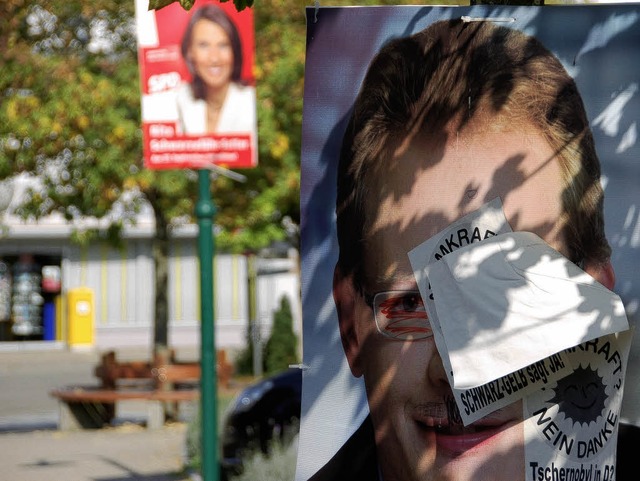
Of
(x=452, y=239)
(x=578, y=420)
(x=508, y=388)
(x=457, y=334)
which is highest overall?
(x=452, y=239)

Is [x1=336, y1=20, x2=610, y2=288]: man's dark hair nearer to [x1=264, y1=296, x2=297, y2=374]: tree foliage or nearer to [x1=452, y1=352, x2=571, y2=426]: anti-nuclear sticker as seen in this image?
[x1=452, y1=352, x2=571, y2=426]: anti-nuclear sticker

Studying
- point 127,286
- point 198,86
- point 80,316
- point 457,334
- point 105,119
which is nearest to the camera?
point 457,334

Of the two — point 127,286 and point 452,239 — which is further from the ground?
point 127,286

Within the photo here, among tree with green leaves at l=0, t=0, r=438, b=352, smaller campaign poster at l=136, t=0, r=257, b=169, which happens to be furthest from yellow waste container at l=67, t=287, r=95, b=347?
smaller campaign poster at l=136, t=0, r=257, b=169

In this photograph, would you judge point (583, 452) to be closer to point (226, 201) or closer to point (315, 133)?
point (315, 133)

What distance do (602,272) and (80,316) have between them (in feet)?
124

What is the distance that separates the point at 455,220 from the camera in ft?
16.2

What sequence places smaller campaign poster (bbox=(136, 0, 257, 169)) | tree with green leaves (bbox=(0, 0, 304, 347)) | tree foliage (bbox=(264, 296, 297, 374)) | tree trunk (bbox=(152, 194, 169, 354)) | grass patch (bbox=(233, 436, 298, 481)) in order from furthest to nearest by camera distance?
1. tree foliage (bbox=(264, 296, 297, 374))
2. tree trunk (bbox=(152, 194, 169, 354))
3. tree with green leaves (bbox=(0, 0, 304, 347))
4. grass patch (bbox=(233, 436, 298, 481))
5. smaller campaign poster (bbox=(136, 0, 257, 169))

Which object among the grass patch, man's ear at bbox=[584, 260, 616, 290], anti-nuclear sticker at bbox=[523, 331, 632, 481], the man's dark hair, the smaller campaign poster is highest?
the smaller campaign poster

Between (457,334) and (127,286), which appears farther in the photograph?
(127,286)

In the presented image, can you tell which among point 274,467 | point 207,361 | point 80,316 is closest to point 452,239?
point 207,361

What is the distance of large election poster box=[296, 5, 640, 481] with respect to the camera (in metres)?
4.86

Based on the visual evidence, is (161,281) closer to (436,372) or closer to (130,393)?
(130,393)

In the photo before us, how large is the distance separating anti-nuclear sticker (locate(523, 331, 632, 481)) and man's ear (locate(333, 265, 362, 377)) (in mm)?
681
